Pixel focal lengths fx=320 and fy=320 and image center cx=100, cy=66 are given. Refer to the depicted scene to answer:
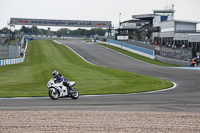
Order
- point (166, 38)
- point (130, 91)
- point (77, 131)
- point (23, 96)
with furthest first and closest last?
point (166, 38) → point (130, 91) → point (23, 96) → point (77, 131)

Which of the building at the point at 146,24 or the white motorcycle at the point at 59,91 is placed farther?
the building at the point at 146,24

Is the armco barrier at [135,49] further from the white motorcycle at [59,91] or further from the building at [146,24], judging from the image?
the white motorcycle at [59,91]

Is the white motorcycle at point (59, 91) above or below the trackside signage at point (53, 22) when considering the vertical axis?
below

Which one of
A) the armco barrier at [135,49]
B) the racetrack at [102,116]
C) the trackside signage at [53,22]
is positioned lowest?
the racetrack at [102,116]

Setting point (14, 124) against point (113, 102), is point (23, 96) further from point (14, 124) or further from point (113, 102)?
point (14, 124)

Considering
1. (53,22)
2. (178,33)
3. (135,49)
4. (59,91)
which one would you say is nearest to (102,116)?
(59,91)

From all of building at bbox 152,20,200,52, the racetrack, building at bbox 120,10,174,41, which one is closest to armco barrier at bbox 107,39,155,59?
building at bbox 152,20,200,52

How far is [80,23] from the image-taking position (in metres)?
94.3

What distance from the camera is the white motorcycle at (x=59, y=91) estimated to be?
16.2 m

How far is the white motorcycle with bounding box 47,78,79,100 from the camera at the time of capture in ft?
53.1

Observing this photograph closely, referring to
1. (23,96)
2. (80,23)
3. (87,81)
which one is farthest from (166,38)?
(23,96)

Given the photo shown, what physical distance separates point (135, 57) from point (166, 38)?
88.4 feet

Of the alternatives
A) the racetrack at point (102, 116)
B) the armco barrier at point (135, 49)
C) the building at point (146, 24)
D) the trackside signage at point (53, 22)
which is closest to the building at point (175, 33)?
the building at point (146, 24)

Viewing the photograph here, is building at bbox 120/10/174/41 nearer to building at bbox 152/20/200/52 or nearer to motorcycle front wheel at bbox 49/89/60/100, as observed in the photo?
building at bbox 152/20/200/52
